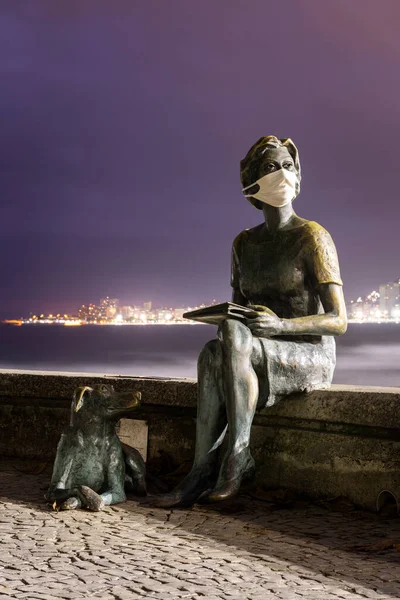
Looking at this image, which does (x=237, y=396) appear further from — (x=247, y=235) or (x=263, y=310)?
(x=247, y=235)

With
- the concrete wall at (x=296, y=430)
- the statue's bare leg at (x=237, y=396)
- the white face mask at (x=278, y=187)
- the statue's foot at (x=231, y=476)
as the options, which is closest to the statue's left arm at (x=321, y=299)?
the statue's bare leg at (x=237, y=396)

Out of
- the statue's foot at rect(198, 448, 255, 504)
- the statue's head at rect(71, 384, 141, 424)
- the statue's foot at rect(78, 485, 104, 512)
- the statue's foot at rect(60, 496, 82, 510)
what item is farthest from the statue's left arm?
the statue's foot at rect(60, 496, 82, 510)

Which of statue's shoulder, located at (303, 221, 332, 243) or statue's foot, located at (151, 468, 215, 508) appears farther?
statue's shoulder, located at (303, 221, 332, 243)

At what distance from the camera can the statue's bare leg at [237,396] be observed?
18.2 feet

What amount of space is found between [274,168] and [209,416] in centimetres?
181

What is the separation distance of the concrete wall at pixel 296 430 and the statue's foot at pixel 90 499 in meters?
1.22

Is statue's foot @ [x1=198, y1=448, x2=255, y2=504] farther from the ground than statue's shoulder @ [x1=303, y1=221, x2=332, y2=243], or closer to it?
closer to it

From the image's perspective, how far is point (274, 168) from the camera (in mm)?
6359

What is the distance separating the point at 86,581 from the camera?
3.94 m

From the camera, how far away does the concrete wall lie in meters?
5.48

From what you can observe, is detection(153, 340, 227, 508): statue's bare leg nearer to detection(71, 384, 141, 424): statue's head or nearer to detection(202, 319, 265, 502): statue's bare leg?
detection(202, 319, 265, 502): statue's bare leg

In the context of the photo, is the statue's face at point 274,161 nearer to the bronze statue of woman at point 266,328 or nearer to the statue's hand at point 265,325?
the bronze statue of woman at point 266,328

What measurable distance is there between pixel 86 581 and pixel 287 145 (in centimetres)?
363

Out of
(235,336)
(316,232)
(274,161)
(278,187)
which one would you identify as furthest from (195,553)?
(274,161)
